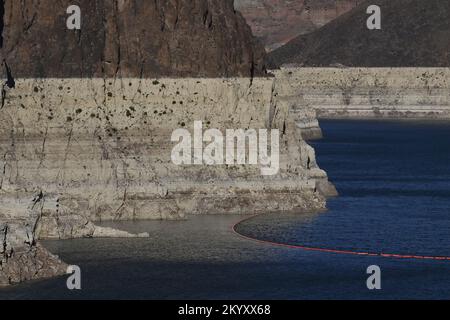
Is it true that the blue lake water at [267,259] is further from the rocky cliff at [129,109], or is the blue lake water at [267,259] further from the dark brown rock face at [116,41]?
the dark brown rock face at [116,41]

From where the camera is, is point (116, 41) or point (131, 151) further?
point (116, 41)

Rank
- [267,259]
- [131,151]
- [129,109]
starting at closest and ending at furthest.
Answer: [267,259]
[131,151]
[129,109]

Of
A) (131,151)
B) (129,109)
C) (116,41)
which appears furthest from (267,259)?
(116,41)

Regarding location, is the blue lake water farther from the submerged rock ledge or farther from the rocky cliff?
the rocky cliff

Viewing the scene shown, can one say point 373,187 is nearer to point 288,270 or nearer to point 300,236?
point 300,236

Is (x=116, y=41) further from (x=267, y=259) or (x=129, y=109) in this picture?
(x=267, y=259)
